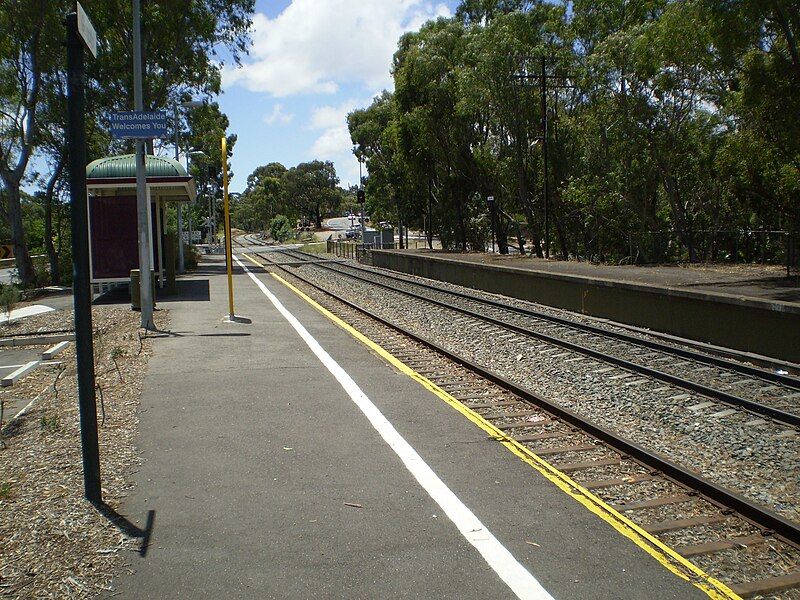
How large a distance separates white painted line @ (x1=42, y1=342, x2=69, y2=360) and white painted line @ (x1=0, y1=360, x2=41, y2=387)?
229 millimetres

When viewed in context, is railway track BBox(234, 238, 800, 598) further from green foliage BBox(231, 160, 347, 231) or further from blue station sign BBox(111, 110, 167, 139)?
green foliage BBox(231, 160, 347, 231)

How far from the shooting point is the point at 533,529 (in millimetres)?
4914

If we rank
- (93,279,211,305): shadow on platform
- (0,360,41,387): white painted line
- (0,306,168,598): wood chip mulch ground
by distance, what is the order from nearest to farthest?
(0,306,168,598): wood chip mulch ground
(0,360,41,387): white painted line
(93,279,211,305): shadow on platform

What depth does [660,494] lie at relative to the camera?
5.75 meters

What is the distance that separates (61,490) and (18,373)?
6.57 meters

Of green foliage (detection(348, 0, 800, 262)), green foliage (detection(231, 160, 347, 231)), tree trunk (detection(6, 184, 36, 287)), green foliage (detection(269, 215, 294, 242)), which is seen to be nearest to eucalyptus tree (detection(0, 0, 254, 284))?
tree trunk (detection(6, 184, 36, 287))

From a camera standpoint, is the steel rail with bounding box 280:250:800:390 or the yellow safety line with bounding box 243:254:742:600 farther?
the steel rail with bounding box 280:250:800:390

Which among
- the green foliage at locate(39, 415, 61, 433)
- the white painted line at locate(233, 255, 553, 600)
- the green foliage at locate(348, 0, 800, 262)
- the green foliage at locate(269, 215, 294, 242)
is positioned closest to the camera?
the white painted line at locate(233, 255, 553, 600)

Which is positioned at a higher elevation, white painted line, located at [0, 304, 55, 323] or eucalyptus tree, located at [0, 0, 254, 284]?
eucalyptus tree, located at [0, 0, 254, 284]

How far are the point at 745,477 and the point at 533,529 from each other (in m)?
2.31

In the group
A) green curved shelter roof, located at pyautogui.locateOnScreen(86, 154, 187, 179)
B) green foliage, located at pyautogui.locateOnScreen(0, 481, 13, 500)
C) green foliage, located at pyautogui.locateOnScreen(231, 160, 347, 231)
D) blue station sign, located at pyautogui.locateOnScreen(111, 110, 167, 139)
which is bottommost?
green foliage, located at pyautogui.locateOnScreen(0, 481, 13, 500)

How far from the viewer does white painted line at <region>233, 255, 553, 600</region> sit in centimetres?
418

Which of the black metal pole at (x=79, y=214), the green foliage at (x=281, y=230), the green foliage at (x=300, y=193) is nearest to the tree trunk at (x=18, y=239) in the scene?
the black metal pole at (x=79, y=214)

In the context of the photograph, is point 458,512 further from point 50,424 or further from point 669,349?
point 669,349
